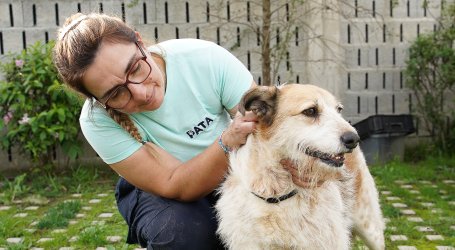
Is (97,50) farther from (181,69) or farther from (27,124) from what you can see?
(27,124)

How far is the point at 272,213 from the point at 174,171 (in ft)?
1.84

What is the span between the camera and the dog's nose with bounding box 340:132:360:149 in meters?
2.17

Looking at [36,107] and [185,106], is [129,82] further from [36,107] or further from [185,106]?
[36,107]

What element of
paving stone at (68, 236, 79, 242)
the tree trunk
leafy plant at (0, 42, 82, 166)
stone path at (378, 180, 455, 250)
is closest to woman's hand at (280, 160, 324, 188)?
stone path at (378, 180, 455, 250)

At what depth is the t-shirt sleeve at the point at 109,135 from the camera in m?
2.73

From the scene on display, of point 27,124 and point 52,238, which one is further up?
point 27,124

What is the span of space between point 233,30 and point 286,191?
4174 mm

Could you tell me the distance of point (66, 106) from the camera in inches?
230

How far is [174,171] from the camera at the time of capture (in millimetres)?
2746

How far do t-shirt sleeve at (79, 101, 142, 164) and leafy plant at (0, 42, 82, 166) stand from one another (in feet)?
9.92

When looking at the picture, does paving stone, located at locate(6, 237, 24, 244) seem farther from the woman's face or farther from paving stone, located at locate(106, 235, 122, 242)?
the woman's face

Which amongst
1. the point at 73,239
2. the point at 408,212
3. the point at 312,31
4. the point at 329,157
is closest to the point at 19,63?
the point at 73,239

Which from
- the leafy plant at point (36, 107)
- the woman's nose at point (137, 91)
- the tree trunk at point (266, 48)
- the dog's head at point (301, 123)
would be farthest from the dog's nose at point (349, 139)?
the leafy plant at point (36, 107)

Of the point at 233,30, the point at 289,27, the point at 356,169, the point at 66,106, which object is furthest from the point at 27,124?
the point at 356,169
